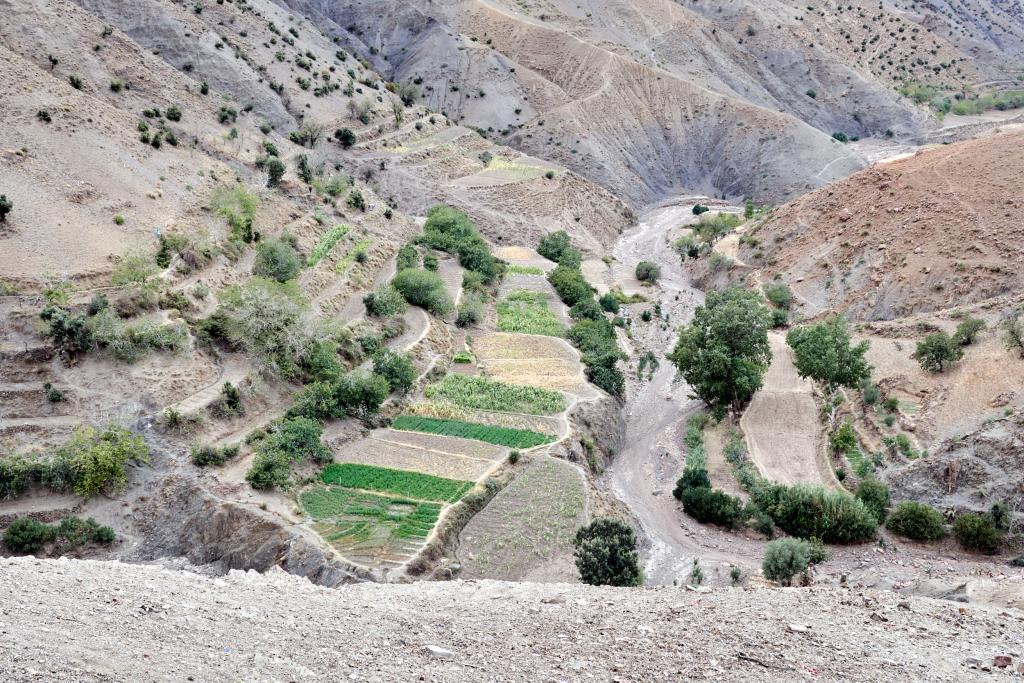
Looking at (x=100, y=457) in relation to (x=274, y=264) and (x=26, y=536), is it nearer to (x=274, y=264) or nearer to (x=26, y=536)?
(x=26, y=536)

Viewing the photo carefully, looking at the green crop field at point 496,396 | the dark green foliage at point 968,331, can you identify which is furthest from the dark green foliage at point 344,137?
the dark green foliage at point 968,331

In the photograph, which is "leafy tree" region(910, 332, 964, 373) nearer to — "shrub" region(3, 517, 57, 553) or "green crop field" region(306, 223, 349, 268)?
"green crop field" region(306, 223, 349, 268)

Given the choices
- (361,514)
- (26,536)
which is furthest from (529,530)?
(26,536)

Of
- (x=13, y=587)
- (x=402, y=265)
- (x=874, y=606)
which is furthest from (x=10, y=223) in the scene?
(x=874, y=606)

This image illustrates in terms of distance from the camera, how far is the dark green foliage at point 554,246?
221 ft

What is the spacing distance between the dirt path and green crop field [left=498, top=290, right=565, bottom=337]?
11790 millimetres

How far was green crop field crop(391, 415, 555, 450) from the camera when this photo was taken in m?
39.3

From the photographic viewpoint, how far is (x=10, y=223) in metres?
41.0

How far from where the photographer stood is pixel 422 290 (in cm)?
4994

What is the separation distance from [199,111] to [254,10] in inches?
922

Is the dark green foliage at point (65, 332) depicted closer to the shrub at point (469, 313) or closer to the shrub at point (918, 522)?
the shrub at point (469, 313)

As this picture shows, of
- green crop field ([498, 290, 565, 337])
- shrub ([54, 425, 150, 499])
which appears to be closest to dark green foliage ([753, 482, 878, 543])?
green crop field ([498, 290, 565, 337])

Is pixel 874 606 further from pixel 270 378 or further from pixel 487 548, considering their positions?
pixel 270 378

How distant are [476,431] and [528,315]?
15.4 meters
